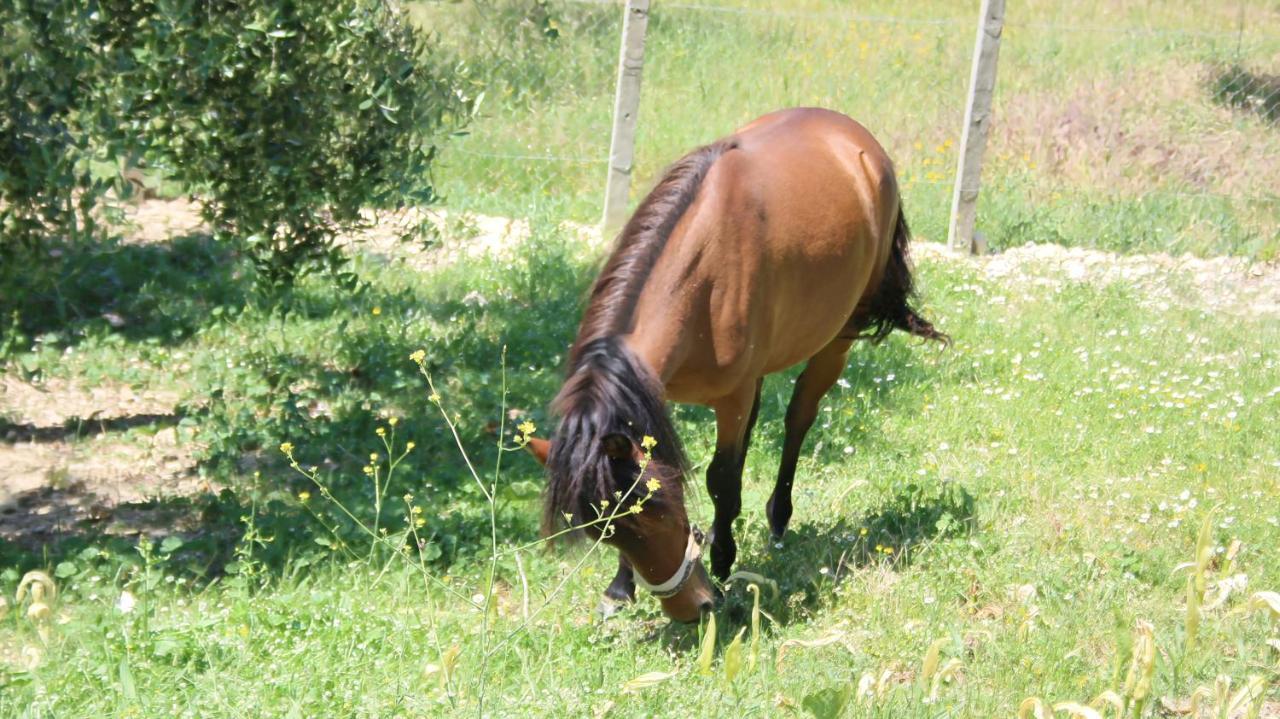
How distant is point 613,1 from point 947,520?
5.82 m

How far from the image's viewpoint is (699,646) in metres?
4.11

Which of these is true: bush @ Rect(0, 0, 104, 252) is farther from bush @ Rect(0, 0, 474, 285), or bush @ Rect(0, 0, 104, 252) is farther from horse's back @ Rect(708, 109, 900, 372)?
horse's back @ Rect(708, 109, 900, 372)

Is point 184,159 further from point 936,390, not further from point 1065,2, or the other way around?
point 1065,2

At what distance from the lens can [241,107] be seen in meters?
5.10

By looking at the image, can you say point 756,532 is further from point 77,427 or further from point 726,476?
point 77,427

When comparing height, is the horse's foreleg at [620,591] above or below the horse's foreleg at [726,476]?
below

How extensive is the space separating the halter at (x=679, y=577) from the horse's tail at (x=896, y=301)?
6.91 ft

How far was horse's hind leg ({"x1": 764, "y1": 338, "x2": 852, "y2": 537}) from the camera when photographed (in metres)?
5.18

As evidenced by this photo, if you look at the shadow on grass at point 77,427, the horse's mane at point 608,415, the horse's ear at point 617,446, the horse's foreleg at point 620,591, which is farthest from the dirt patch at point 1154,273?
the horse's ear at point 617,446

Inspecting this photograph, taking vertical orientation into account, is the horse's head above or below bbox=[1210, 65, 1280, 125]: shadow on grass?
below

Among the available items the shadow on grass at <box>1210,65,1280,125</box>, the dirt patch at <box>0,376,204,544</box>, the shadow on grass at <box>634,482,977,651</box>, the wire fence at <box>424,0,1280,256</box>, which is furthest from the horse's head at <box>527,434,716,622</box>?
the shadow on grass at <box>1210,65,1280,125</box>

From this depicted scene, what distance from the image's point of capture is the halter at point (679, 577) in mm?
3888

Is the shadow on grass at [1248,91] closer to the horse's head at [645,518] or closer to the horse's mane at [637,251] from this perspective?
the horse's mane at [637,251]

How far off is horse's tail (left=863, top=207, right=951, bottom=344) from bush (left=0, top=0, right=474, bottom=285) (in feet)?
6.82
